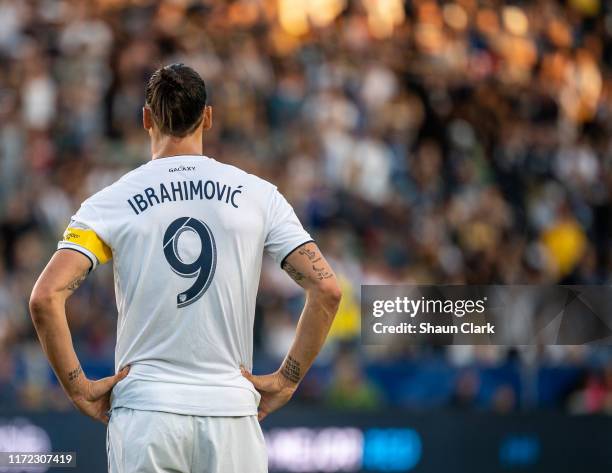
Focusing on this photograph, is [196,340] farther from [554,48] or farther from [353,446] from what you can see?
[554,48]

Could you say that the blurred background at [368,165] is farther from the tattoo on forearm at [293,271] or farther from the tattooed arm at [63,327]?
the tattoo on forearm at [293,271]

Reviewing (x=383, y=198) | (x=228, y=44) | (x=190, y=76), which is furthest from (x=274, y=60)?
(x=190, y=76)

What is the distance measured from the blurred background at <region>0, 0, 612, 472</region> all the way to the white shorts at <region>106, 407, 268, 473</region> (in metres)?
5.09

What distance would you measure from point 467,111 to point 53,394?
695 centimetres

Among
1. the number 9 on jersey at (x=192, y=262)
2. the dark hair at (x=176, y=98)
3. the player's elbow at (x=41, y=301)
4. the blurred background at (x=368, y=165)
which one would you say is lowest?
the player's elbow at (x=41, y=301)

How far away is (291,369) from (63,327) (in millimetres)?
695

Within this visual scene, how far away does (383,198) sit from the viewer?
1215cm

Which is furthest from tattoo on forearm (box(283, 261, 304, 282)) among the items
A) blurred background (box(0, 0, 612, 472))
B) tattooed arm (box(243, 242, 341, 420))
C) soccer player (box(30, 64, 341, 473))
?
blurred background (box(0, 0, 612, 472))

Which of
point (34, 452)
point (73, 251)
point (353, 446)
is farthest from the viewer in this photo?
point (353, 446)

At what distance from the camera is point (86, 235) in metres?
3.34

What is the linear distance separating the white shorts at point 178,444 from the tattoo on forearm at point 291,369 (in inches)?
12.2

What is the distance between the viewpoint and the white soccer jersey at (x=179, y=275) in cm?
331

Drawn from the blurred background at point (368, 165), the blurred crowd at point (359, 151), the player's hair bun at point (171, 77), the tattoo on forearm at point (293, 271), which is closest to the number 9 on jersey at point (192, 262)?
the tattoo on forearm at point (293, 271)

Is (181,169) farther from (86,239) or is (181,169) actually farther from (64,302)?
(64,302)
